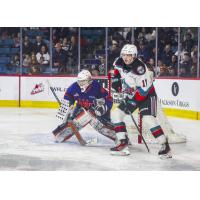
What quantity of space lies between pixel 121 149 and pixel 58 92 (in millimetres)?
3938

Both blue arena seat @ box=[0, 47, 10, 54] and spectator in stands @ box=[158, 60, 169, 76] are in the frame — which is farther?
blue arena seat @ box=[0, 47, 10, 54]

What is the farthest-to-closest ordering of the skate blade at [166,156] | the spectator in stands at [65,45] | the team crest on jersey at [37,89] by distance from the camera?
1. the team crest on jersey at [37,89]
2. the spectator in stands at [65,45]
3. the skate blade at [166,156]

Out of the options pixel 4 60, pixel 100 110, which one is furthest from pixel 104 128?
pixel 4 60

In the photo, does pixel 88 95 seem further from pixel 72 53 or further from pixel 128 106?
pixel 72 53

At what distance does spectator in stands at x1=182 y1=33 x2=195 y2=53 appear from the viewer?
23.4 feet

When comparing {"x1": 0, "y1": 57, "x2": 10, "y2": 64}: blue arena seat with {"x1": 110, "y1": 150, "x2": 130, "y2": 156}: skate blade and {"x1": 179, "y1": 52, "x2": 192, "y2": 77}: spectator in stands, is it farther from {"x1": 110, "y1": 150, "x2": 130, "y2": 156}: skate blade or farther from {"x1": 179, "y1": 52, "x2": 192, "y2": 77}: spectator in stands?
{"x1": 110, "y1": 150, "x2": 130, "y2": 156}: skate blade

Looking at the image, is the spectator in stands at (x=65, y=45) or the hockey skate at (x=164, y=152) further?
the spectator in stands at (x=65, y=45)

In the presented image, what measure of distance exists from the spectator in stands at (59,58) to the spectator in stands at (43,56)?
133mm

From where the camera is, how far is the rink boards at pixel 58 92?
7.45m

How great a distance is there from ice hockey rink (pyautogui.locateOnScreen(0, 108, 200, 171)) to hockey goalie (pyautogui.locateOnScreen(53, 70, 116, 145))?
0.20m

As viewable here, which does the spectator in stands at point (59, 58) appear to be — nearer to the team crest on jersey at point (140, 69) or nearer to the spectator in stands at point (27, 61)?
the spectator in stands at point (27, 61)

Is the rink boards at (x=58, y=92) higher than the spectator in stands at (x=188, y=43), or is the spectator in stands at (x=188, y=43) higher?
the spectator in stands at (x=188, y=43)

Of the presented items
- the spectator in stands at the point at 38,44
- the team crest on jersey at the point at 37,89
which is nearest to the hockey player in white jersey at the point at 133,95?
the spectator in stands at the point at 38,44

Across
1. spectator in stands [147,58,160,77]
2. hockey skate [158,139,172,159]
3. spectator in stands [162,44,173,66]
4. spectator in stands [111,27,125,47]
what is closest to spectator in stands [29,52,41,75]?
spectator in stands [111,27,125,47]
